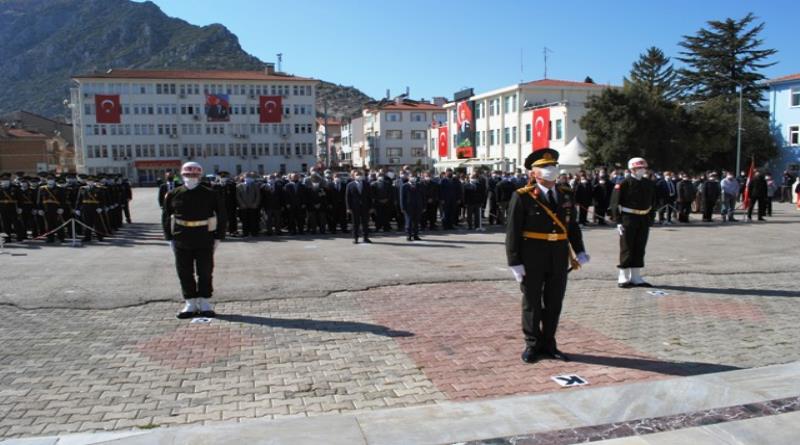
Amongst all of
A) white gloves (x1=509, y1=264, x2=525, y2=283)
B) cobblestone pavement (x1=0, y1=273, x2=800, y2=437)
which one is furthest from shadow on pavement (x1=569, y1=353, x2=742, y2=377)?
white gloves (x1=509, y1=264, x2=525, y2=283)

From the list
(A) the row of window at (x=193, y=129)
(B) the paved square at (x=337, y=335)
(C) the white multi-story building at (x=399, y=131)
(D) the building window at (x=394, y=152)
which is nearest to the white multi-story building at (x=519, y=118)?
(C) the white multi-story building at (x=399, y=131)

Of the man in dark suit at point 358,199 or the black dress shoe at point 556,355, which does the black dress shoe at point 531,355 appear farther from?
the man in dark suit at point 358,199

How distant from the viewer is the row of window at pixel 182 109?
8612 centimetres

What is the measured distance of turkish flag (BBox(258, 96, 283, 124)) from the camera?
3578 inches

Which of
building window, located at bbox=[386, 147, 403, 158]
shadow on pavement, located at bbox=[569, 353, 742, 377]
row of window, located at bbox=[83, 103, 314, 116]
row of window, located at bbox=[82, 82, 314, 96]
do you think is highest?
row of window, located at bbox=[82, 82, 314, 96]

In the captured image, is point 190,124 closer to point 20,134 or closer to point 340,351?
point 20,134

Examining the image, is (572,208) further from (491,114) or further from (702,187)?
(491,114)

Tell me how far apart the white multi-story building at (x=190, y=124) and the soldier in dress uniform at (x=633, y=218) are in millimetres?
83506

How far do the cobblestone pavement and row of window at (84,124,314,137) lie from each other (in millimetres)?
85976

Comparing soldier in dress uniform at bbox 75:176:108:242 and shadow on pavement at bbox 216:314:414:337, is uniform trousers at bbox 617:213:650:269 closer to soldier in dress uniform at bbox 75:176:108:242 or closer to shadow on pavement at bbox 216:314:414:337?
shadow on pavement at bbox 216:314:414:337

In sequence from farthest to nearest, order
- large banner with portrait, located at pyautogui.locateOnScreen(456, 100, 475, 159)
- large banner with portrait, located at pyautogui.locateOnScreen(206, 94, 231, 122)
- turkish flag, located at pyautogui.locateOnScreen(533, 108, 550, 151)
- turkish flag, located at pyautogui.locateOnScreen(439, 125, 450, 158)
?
large banner with portrait, located at pyautogui.locateOnScreen(206, 94, 231, 122) → turkish flag, located at pyautogui.locateOnScreen(439, 125, 450, 158) → large banner with portrait, located at pyautogui.locateOnScreen(456, 100, 475, 159) → turkish flag, located at pyautogui.locateOnScreen(533, 108, 550, 151)

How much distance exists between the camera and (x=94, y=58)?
179m

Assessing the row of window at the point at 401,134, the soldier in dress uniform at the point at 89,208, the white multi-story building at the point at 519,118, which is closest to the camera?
the soldier in dress uniform at the point at 89,208

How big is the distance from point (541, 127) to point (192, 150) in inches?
2206
